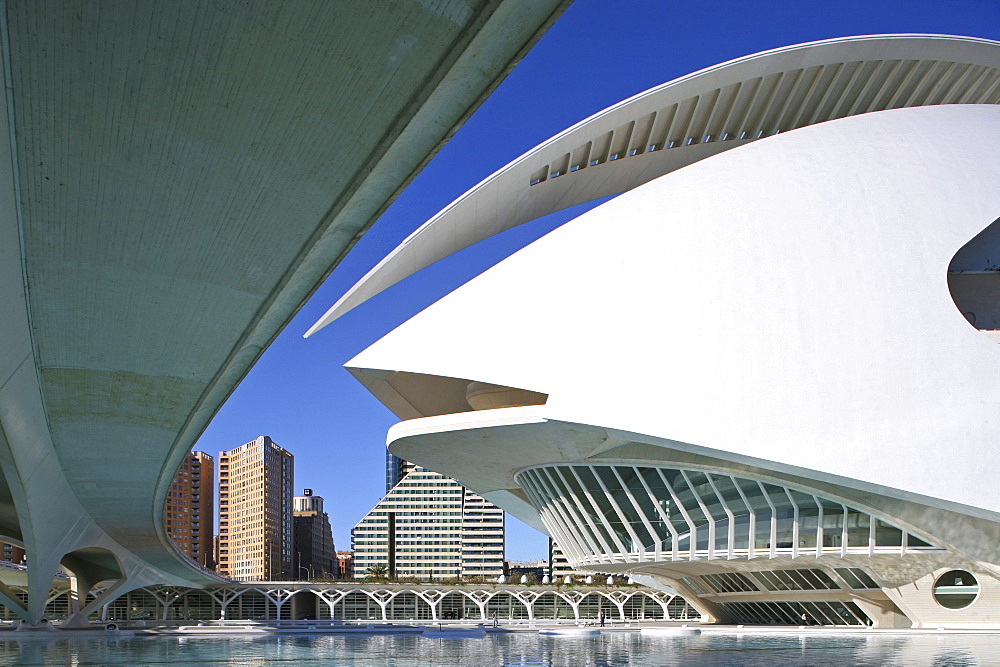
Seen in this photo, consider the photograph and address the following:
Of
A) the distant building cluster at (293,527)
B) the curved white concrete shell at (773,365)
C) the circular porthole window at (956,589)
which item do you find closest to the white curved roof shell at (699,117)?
the curved white concrete shell at (773,365)

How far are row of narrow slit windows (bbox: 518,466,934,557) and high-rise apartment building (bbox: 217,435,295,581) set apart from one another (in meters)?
96.0

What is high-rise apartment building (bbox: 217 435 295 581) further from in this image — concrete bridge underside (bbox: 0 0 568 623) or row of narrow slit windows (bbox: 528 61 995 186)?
concrete bridge underside (bbox: 0 0 568 623)

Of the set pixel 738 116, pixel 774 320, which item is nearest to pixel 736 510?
pixel 774 320

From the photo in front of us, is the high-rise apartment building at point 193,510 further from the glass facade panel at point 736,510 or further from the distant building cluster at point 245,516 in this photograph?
the glass facade panel at point 736,510

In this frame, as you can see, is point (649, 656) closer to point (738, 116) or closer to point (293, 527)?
point (738, 116)

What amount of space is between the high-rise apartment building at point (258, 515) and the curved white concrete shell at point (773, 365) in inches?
3859

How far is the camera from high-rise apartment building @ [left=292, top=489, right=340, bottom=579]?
452ft

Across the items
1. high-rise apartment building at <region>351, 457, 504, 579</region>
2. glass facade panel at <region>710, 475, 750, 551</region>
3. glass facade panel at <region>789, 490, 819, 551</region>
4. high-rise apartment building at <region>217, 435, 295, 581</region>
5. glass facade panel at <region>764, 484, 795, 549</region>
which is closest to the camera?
glass facade panel at <region>789, 490, 819, 551</region>

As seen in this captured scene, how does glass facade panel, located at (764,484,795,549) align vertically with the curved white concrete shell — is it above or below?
below

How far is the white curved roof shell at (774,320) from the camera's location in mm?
18062

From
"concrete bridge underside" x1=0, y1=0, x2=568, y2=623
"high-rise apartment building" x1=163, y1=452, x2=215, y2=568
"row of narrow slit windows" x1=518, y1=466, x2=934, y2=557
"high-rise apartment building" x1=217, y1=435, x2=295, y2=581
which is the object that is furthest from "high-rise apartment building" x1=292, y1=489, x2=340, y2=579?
"concrete bridge underside" x1=0, y1=0, x2=568, y2=623

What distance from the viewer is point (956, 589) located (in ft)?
69.1

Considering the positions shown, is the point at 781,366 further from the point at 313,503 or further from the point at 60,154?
the point at 313,503

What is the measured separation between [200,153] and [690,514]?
18810 millimetres
